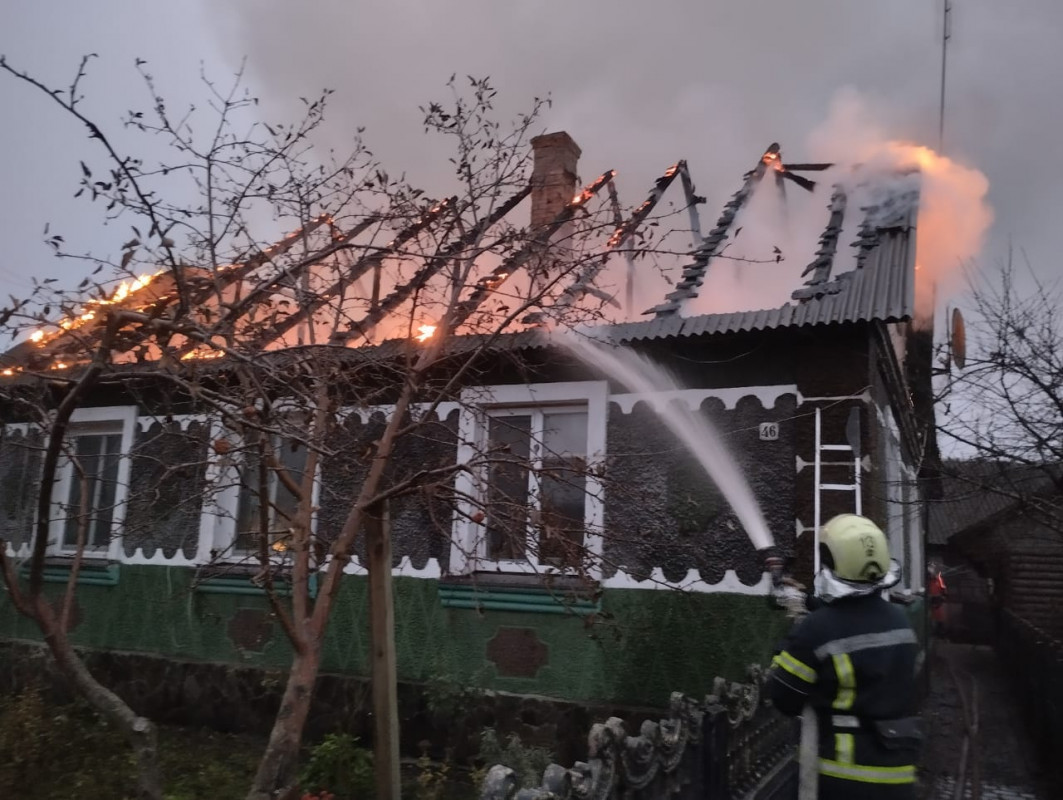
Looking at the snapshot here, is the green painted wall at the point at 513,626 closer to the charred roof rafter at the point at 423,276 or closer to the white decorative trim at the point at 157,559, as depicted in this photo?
the white decorative trim at the point at 157,559

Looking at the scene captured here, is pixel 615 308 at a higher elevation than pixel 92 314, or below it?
Result: higher

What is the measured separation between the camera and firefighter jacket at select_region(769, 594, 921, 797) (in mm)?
3242

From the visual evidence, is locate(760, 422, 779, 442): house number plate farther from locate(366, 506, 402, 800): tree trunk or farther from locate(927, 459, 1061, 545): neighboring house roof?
locate(366, 506, 402, 800): tree trunk

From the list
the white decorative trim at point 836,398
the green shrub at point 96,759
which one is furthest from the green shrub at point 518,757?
the white decorative trim at point 836,398

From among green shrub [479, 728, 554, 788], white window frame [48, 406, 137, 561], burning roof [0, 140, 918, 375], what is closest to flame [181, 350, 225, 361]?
burning roof [0, 140, 918, 375]

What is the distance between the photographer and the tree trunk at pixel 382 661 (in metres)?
5.49

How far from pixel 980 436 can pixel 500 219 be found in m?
4.26

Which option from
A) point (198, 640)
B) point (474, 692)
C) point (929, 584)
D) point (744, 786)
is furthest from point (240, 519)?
point (929, 584)

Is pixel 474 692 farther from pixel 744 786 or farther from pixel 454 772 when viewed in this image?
pixel 744 786

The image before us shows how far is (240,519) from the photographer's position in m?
9.71

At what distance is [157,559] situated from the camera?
32.1ft

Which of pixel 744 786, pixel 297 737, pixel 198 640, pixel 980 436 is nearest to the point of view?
pixel 744 786

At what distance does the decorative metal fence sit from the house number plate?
2.52 m

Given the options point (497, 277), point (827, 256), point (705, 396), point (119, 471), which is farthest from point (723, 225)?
point (119, 471)
